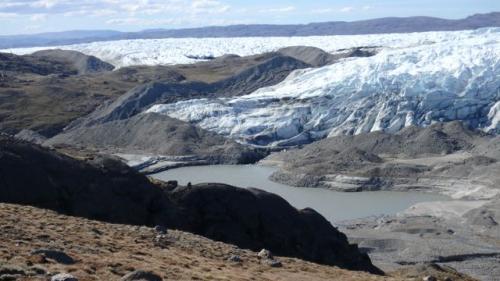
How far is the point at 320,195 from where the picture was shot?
4209 cm

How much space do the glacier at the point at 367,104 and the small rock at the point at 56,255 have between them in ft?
155

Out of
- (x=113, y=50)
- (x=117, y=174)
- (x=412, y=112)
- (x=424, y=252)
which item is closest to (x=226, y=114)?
(x=412, y=112)

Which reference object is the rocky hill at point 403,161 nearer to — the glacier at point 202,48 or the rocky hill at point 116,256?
the rocky hill at point 116,256

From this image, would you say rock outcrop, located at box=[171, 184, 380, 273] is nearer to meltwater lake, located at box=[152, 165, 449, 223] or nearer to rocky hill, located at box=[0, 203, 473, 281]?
rocky hill, located at box=[0, 203, 473, 281]

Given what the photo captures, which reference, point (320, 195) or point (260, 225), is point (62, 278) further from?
point (320, 195)

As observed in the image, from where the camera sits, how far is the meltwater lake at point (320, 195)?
A: 1511 inches

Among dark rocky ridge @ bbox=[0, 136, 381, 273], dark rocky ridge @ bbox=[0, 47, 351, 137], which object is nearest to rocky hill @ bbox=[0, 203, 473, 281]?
dark rocky ridge @ bbox=[0, 136, 381, 273]

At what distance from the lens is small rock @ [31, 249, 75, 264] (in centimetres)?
880

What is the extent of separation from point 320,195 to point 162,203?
2219cm

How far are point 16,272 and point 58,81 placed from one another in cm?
7340

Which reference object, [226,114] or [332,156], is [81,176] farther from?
[226,114]

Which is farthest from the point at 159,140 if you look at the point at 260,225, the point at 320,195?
the point at 260,225

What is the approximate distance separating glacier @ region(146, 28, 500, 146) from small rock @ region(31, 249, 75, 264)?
1860 inches

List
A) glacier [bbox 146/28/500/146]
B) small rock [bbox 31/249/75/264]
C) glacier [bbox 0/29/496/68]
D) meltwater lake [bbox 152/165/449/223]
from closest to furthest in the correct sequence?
1. small rock [bbox 31/249/75/264]
2. meltwater lake [bbox 152/165/449/223]
3. glacier [bbox 146/28/500/146]
4. glacier [bbox 0/29/496/68]
